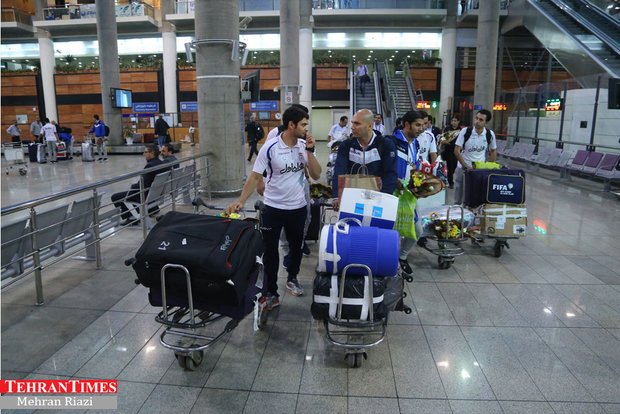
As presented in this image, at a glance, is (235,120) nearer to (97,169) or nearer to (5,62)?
(97,169)

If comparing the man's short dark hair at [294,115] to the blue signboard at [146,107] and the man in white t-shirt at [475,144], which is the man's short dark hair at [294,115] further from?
the blue signboard at [146,107]

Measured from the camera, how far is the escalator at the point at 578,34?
1454 cm

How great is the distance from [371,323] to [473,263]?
9.74ft

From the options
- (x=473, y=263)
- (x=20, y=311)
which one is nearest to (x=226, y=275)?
(x=20, y=311)

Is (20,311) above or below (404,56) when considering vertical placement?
below

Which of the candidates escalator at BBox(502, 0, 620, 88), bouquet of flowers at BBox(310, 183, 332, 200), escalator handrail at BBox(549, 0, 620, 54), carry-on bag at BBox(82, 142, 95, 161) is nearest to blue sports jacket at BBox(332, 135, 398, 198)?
bouquet of flowers at BBox(310, 183, 332, 200)

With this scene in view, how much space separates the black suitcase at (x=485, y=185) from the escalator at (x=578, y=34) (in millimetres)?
9408

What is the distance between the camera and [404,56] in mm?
27906

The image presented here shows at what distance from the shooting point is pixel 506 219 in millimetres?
5547

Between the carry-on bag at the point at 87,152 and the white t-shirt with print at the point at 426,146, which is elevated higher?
the white t-shirt with print at the point at 426,146

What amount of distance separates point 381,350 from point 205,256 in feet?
5.25

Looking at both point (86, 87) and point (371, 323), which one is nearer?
point (371, 323)

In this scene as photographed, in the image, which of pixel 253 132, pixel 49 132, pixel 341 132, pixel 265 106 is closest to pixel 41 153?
pixel 49 132

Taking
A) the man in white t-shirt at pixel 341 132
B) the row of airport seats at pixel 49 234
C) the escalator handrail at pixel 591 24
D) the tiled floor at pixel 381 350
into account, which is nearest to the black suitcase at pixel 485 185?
the tiled floor at pixel 381 350
